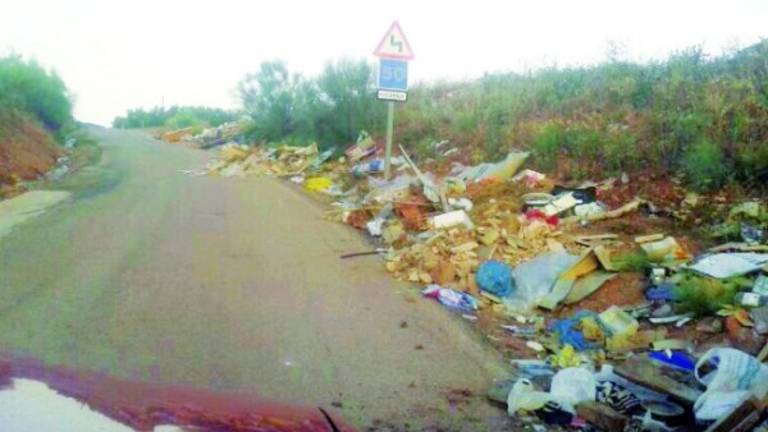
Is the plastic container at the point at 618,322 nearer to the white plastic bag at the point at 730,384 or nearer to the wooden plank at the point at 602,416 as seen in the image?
the white plastic bag at the point at 730,384

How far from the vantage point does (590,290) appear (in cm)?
741

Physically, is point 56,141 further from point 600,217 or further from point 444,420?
point 444,420

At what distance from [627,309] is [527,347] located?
1.21 metres

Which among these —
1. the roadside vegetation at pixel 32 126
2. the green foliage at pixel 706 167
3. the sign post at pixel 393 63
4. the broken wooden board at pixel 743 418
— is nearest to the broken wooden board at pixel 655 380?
the broken wooden board at pixel 743 418

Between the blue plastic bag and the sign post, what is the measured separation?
6.33 m

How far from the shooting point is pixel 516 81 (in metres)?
19.7

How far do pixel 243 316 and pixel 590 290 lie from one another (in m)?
3.53

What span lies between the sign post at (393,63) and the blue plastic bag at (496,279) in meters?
6.33

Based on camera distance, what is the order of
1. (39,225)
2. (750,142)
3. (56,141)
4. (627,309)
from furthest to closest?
(56,141) → (39,225) → (750,142) → (627,309)

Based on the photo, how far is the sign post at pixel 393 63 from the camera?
13680 millimetres

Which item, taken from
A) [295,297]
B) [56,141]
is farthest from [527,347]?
[56,141]

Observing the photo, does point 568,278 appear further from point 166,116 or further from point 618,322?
point 166,116

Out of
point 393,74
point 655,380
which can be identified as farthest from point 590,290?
point 393,74

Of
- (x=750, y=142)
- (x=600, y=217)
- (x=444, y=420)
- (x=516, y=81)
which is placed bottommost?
(x=444, y=420)
